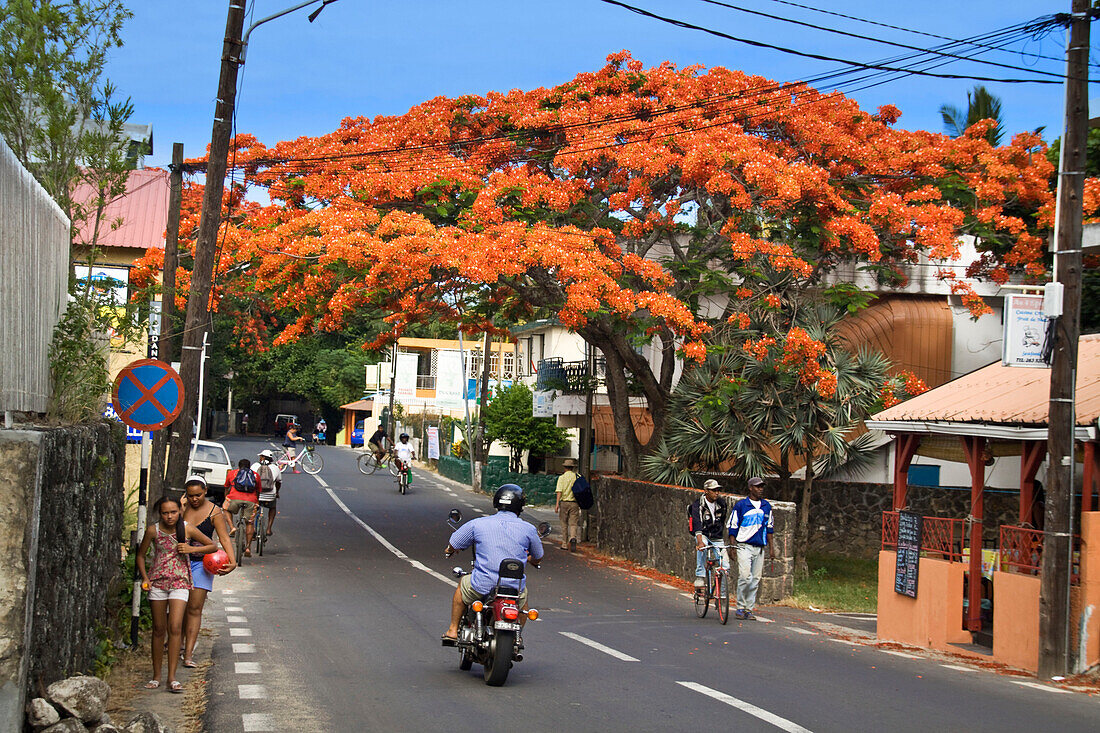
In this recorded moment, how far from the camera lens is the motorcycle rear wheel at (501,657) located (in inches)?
370

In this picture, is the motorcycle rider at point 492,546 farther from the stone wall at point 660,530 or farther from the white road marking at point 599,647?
the stone wall at point 660,530

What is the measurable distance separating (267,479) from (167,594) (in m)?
12.1

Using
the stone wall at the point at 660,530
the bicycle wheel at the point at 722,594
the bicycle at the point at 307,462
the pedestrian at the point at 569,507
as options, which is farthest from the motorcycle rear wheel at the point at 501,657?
the bicycle at the point at 307,462

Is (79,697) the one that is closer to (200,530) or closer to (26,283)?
(26,283)

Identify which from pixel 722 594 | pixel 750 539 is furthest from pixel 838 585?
pixel 722 594

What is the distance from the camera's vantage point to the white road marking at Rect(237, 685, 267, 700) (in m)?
9.04

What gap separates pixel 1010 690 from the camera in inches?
419

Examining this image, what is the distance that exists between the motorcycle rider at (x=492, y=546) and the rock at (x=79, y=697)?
359cm

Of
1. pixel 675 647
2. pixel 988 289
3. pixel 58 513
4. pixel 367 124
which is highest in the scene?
pixel 367 124

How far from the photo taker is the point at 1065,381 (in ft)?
37.7

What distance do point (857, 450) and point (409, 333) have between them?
54999 millimetres

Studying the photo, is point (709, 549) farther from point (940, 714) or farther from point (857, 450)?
point (857, 450)

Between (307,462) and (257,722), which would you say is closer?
(257,722)

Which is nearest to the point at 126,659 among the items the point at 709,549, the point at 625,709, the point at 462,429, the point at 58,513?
the point at 58,513
